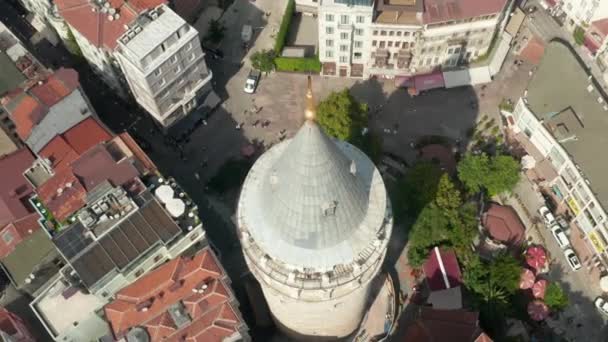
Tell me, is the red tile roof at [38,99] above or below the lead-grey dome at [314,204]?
above

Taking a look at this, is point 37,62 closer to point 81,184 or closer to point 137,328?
point 81,184

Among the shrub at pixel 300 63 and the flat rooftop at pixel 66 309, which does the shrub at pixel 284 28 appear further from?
the flat rooftop at pixel 66 309

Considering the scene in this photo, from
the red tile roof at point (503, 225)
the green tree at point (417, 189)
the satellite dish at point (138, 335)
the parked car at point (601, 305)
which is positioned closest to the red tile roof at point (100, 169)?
the satellite dish at point (138, 335)

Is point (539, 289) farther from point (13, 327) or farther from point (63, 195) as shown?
point (13, 327)

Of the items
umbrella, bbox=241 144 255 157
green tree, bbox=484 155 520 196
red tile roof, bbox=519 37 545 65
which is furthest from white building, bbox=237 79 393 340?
red tile roof, bbox=519 37 545 65

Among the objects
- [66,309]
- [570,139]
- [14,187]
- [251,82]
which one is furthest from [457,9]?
[66,309]

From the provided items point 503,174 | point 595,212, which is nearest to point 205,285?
point 503,174
